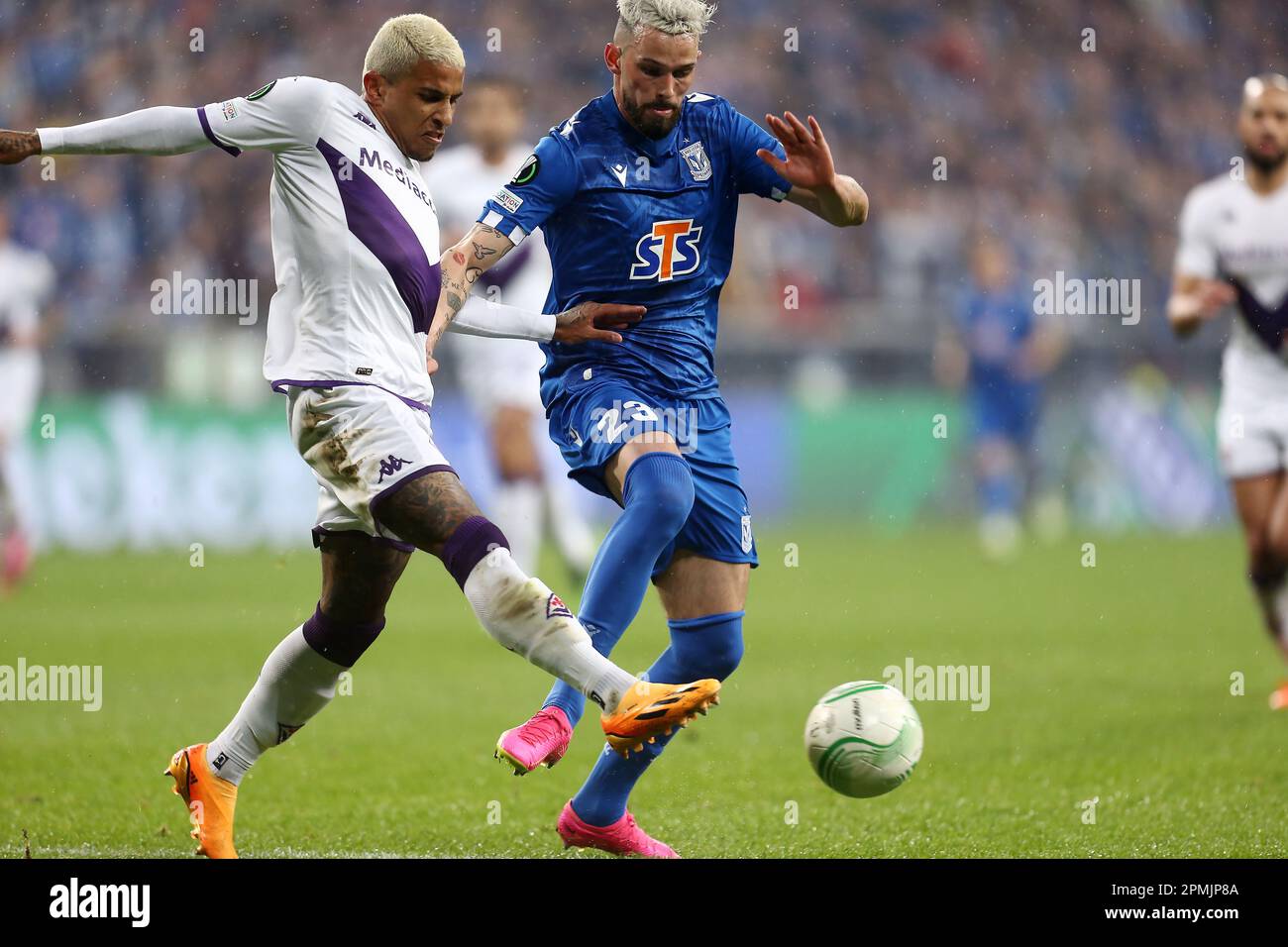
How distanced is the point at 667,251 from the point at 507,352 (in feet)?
18.1

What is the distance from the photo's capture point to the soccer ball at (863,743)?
15.0 feet

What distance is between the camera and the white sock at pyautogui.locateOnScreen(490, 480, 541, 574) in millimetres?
9750

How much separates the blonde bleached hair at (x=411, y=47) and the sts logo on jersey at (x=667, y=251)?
81 centimetres

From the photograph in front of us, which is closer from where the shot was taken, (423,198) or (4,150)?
(4,150)

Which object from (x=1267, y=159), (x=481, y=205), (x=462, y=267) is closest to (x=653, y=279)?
(x=462, y=267)

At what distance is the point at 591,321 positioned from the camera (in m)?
4.80

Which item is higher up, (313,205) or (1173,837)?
(313,205)

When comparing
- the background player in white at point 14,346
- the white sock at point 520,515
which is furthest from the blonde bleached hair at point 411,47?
the background player in white at point 14,346

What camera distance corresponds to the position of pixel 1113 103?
1856cm

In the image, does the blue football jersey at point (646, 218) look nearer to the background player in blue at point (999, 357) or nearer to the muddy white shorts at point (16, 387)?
the muddy white shorts at point (16, 387)
